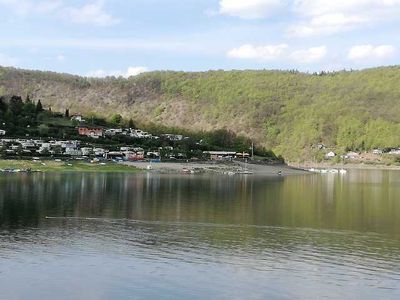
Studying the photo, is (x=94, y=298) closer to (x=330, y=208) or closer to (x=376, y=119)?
(x=330, y=208)

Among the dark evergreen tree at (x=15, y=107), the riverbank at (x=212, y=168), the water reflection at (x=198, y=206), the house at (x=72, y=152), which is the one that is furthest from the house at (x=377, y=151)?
the water reflection at (x=198, y=206)

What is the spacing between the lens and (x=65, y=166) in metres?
90.4

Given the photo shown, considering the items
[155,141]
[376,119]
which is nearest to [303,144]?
[376,119]

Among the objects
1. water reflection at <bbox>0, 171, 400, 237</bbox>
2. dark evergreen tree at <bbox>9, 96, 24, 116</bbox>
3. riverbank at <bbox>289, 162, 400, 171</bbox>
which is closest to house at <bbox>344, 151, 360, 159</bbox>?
riverbank at <bbox>289, 162, 400, 171</bbox>

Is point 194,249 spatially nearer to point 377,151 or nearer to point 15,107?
point 15,107

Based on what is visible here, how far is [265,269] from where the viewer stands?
2280 centimetres

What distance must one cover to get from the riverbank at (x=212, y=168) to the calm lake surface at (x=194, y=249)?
173 feet

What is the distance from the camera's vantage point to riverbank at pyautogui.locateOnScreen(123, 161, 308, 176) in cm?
10075

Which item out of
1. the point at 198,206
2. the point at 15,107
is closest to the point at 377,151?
the point at 15,107

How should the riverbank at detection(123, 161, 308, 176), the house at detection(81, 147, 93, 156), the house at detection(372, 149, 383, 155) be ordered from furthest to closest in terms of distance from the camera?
1. the house at detection(372, 149, 383, 155)
2. the house at detection(81, 147, 93, 156)
3. the riverbank at detection(123, 161, 308, 176)

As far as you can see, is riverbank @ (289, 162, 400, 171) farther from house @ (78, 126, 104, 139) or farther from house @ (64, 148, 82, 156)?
house @ (64, 148, 82, 156)

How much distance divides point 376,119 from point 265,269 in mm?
178801

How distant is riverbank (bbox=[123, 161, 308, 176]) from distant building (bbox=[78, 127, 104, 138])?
81.1ft

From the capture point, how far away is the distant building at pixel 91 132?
127 meters
